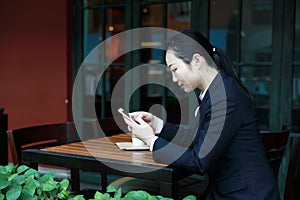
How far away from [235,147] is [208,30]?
207 centimetres

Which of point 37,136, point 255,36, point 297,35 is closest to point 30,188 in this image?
point 37,136

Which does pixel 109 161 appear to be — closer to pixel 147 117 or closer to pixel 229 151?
pixel 147 117

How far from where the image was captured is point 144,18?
394 cm

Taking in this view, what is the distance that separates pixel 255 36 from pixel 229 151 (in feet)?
9.77

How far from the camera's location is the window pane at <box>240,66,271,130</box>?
357 centimetres

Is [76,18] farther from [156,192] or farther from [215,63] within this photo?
[215,63]

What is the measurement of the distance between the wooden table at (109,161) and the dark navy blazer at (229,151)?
0.07 m

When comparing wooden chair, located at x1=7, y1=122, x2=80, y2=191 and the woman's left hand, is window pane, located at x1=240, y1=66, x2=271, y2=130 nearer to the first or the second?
wooden chair, located at x1=7, y1=122, x2=80, y2=191

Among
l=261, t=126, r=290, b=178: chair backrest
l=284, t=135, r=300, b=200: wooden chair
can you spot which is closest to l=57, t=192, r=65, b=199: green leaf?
l=261, t=126, r=290, b=178: chair backrest

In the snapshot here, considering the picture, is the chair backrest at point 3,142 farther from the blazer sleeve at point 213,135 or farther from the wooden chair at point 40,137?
the blazer sleeve at point 213,135

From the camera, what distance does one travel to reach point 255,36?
175 inches

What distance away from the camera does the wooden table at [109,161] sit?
1.76 m

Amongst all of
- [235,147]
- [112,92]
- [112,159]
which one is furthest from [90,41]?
[235,147]

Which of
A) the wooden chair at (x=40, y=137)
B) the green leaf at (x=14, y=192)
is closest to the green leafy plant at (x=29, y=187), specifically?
the green leaf at (x=14, y=192)
